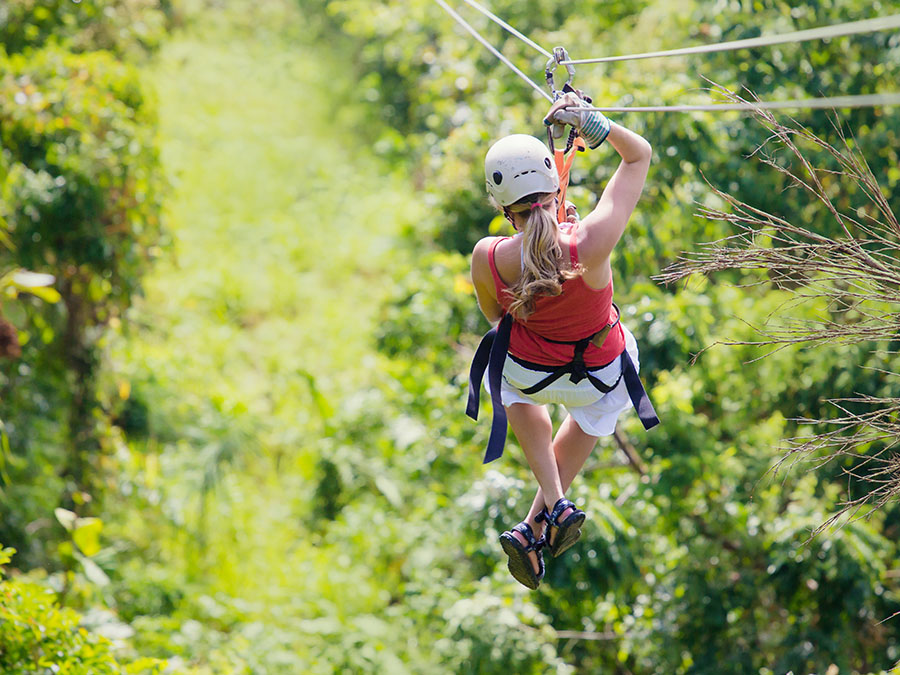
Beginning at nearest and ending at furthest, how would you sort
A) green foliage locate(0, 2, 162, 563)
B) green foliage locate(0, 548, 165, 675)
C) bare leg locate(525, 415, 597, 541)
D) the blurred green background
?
1. bare leg locate(525, 415, 597, 541)
2. green foliage locate(0, 548, 165, 675)
3. the blurred green background
4. green foliage locate(0, 2, 162, 563)

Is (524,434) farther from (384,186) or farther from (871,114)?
(384,186)

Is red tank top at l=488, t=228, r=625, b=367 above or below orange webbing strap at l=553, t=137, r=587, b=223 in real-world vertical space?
below

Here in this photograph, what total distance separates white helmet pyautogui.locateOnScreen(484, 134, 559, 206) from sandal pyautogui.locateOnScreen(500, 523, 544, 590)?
1.01m

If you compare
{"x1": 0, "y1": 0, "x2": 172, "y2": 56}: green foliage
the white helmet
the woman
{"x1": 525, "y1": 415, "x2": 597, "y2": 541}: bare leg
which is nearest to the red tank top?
the woman

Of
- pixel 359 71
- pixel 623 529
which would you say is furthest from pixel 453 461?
pixel 359 71

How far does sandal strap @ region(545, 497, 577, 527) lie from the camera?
9.36 feet

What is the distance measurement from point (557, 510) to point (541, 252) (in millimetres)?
815

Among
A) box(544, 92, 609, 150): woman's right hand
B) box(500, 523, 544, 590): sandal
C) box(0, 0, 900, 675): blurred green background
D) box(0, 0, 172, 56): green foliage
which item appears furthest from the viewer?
box(0, 0, 172, 56): green foliage

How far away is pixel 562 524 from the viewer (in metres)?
2.83

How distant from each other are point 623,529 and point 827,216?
235 centimetres

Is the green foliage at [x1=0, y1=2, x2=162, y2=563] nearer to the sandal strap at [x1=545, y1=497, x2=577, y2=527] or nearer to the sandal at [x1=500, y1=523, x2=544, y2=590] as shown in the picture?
the sandal at [x1=500, y1=523, x2=544, y2=590]

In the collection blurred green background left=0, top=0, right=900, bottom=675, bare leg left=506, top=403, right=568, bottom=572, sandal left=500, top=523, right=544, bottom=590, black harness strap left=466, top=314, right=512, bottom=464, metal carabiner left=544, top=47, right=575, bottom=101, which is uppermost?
metal carabiner left=544, top=47, right=575, bottom=101

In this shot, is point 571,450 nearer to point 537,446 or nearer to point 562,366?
point 537,446

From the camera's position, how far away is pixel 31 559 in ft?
21.0
